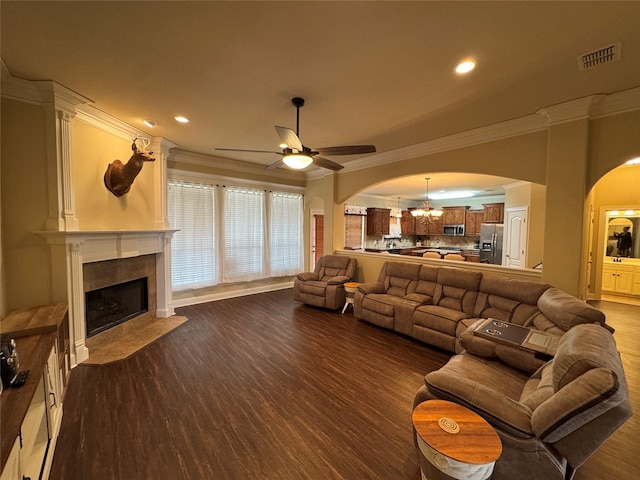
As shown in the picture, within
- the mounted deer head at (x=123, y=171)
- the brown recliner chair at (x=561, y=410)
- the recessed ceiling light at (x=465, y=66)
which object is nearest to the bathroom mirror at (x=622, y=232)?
the recessed ceiling light at (x=465, y=66)

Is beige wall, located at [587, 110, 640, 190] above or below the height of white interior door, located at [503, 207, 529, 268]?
above

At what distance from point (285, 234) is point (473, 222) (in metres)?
6.72

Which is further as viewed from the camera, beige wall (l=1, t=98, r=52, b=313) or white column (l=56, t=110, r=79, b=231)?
white column (l=56, t=110, r=79, b=231)

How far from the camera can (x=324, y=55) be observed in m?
2.11

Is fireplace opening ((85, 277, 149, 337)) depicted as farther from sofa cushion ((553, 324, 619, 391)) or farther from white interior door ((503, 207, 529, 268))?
white interior door ((503, 207, 529, 268))

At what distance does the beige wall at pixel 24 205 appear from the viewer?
263 cm

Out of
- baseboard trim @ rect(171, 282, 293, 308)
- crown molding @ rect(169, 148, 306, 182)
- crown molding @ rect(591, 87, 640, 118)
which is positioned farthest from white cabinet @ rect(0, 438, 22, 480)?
crown molding @ rect(591, 87, 640, 118)

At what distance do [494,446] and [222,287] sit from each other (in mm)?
5454

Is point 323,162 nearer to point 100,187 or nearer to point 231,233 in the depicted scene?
point 100,187

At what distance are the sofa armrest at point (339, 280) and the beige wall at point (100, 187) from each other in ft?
11.2

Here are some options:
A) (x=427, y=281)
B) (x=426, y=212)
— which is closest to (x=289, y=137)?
(x=427, y=281)

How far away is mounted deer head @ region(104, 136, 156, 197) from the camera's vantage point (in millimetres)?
3484

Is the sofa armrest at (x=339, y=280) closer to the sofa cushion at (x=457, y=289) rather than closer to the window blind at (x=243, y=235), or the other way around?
the sofa cushion at (x=457, y=289)

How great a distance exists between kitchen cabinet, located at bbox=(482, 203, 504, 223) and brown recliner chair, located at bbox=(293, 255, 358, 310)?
18.5 ft
